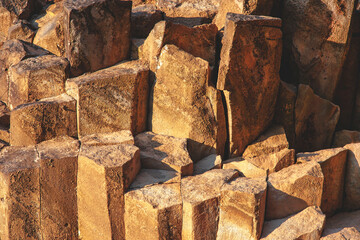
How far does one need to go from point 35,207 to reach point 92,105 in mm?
1529

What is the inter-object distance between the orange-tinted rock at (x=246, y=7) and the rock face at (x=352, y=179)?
93.4 inches

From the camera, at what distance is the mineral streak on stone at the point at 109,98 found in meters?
6.54

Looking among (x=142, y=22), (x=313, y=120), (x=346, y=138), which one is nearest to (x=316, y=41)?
(x=313, y=120)

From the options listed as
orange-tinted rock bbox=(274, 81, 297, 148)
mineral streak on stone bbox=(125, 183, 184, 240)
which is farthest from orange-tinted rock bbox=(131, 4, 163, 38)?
mineral streak on stone bbox=(125, 183, 184, 240)

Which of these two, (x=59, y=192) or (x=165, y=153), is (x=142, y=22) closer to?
(x=165, y=153)

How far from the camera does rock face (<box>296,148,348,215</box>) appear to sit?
6.61 m

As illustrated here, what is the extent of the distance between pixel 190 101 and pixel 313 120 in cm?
226

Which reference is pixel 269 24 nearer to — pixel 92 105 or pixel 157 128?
pixel 157 128

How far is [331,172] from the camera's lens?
6719 millimetres

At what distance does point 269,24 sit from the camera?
22.0ft

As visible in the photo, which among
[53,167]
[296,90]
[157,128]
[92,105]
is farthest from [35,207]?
[296,90]

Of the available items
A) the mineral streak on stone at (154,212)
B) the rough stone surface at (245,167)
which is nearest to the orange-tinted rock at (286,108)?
the rough stone surface at (245,167)

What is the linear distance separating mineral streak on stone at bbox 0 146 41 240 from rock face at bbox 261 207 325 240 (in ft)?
9.07

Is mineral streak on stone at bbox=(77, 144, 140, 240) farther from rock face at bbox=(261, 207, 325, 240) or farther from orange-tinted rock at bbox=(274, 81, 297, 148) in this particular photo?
orange-tinted rock at bbox=(274, 81, 297, 148)
